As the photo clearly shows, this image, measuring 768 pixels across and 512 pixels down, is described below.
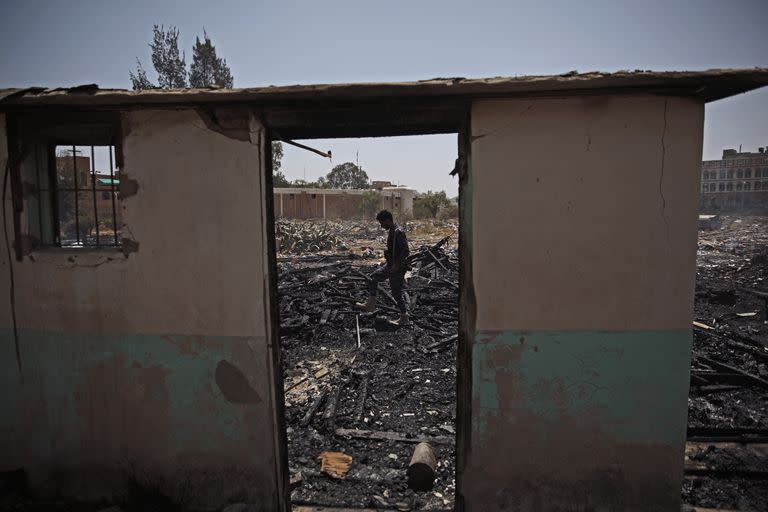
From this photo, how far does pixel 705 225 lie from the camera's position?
99.9 ft

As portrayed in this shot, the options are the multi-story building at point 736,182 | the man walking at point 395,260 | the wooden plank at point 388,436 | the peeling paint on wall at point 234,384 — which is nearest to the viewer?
the peeling paint on wall at point 234,384

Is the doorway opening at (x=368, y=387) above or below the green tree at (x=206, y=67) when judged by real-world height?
below

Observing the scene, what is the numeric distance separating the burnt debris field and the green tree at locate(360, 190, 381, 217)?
84.6ft

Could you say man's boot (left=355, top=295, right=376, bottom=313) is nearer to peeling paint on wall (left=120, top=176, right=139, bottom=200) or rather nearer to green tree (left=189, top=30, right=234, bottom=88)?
peeling paint on wall (left=120, top=176, right=139, bottom=200)

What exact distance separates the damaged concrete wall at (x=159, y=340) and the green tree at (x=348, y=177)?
57387 millimetres

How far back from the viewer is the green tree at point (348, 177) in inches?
2381

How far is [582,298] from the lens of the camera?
3.28 m

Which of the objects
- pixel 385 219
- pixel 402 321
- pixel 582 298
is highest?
pixel 385 219

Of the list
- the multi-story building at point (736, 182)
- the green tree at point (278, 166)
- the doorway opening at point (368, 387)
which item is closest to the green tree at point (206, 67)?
the green tree at point (278, 166)

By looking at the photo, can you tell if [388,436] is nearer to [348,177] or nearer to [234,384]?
[234,384]

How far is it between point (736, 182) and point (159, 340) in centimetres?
6090

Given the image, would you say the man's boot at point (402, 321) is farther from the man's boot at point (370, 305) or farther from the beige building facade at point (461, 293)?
the beige building facade at point (461, 293)

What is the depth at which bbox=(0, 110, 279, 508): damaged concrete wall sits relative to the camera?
11.2 feet

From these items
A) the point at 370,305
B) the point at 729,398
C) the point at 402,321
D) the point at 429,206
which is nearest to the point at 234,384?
the point at 402,321
